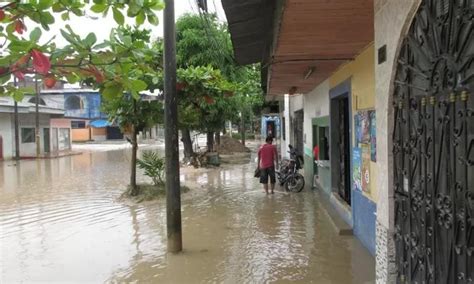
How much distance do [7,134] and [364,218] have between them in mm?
28222

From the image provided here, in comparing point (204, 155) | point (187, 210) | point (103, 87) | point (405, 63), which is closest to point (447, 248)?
point (405, 63)

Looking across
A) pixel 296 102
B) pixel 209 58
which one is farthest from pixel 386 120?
pixel 209 58

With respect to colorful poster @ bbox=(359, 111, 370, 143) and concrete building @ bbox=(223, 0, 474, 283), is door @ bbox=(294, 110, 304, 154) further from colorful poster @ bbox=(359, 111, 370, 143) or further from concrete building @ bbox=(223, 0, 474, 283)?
concrete building @ bbox=(223, 0, 474, 283)

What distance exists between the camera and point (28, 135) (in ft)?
105

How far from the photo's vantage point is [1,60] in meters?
2.25

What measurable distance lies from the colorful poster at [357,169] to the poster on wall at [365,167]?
0.21 meters

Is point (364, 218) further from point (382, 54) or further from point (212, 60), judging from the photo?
point (212, 60)

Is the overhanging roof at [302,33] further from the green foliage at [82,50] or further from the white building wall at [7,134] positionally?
the white building wall at [7,134]

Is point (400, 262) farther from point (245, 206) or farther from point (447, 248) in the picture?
point (245, 206)

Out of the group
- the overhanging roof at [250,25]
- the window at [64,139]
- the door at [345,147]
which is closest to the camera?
the overhanging roof at [250,25]

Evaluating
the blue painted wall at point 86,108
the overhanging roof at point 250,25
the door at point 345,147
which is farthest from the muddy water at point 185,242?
the blue painted wall at point 86,108

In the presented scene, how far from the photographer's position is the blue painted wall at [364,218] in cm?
664

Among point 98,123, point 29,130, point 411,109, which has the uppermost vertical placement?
point 98,123

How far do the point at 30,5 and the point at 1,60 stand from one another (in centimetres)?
32
